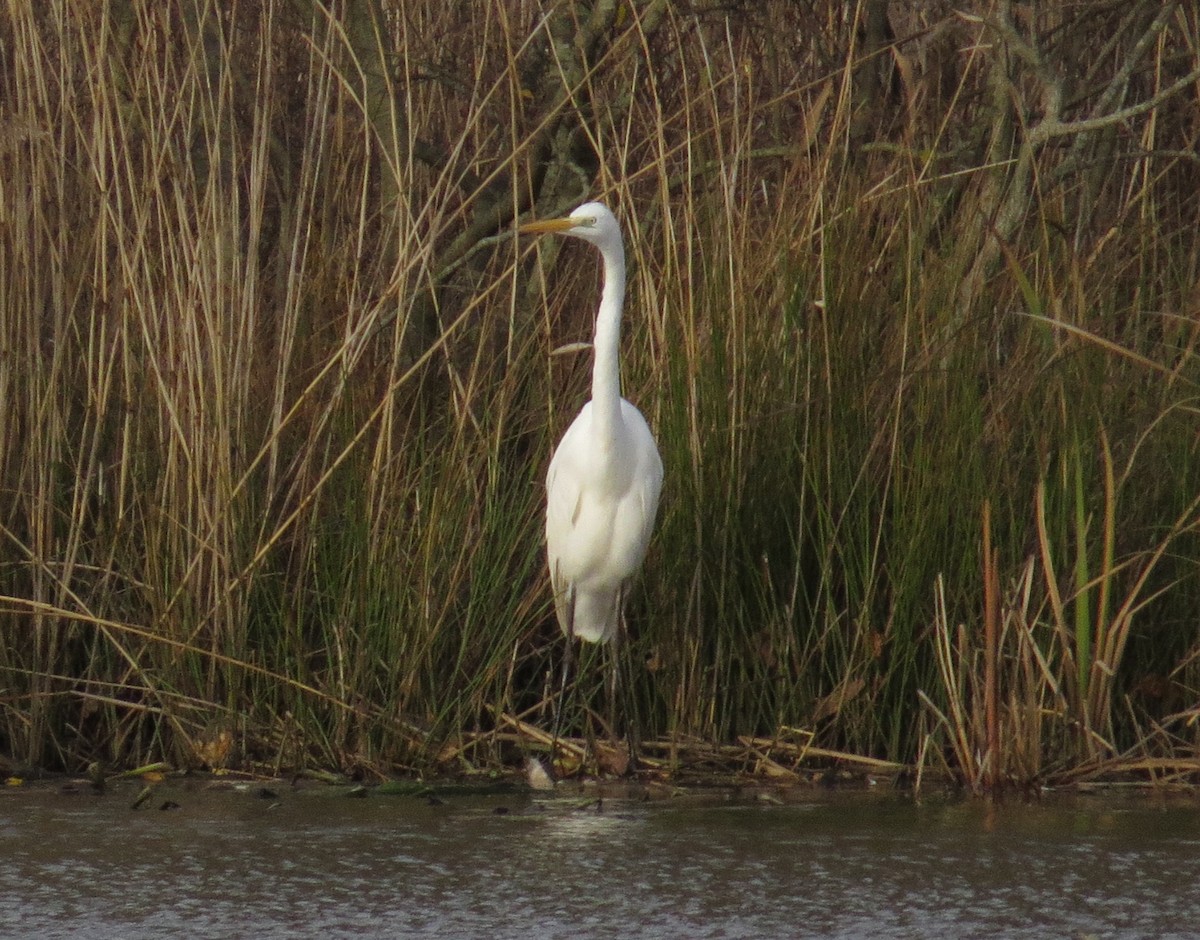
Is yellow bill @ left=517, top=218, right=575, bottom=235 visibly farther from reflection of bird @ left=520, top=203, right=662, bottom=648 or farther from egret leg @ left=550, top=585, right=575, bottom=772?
egret leg @ left=550, top=585, right=575, bottom=772

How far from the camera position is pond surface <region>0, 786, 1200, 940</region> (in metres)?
2.49

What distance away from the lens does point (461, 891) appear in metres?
2.67

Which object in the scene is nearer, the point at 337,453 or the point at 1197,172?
the point at 337,453

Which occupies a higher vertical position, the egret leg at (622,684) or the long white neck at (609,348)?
the long white neck at (609,348)

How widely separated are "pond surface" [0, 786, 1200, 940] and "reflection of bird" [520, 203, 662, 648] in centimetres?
56

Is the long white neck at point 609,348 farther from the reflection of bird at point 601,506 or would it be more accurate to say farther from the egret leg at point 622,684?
the egret leg at point 622,684

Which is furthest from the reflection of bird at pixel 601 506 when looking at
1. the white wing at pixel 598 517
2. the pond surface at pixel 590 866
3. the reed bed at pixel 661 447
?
the pond surface at pixel 590 866

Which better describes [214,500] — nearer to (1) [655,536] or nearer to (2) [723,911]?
(1) [655,536]

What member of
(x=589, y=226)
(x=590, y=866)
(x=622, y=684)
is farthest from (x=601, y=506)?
(x=590, y=866)

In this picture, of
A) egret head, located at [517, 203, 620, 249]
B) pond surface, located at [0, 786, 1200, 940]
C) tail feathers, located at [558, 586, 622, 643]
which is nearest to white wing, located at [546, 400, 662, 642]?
tail feathers, located at [558, 586, 622, 643]

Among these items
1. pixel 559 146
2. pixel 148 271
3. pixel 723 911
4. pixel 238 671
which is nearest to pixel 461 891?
pixel 723 911

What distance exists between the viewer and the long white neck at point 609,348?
3709mm

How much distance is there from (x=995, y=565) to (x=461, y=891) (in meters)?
1.38

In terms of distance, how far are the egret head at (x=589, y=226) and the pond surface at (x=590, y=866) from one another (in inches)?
45.7
